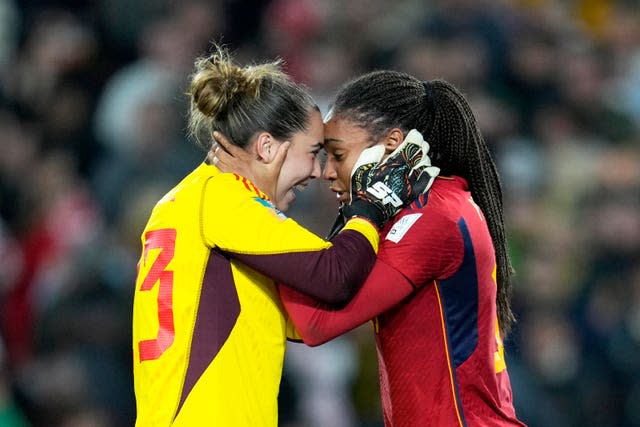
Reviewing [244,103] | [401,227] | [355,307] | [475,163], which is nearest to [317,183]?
[475,163]

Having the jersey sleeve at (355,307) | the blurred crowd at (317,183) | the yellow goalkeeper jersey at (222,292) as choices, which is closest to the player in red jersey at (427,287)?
the jersey sleeve at (355,307)

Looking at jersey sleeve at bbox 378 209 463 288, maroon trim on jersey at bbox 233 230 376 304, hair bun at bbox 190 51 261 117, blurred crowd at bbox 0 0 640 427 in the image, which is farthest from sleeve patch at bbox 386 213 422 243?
blurred crowd at bbox 0 0 640 427

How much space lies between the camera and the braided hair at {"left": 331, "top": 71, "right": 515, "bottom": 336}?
351 cm

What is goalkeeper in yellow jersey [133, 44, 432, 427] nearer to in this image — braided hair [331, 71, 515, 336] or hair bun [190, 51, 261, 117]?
hair bun [190, 51, 261, 117]

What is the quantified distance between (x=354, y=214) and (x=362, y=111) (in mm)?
345

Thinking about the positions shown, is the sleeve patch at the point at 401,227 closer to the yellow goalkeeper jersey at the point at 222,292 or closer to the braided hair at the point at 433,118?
the yellow goalkeeper jersey at the point at 222,292

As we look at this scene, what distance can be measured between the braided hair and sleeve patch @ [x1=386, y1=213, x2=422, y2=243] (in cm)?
28

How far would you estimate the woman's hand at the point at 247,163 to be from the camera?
3479 mm

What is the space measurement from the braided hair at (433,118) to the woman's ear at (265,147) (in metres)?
Answer: 0.24

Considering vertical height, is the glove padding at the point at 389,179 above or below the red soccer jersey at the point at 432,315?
above

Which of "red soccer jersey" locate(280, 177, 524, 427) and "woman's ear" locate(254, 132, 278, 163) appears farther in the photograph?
"woman's ear" locate(254, 132, 278, 163)

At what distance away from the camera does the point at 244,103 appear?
3.46m

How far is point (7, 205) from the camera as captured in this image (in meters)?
7.50

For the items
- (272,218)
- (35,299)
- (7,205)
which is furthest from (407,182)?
(7,205)
